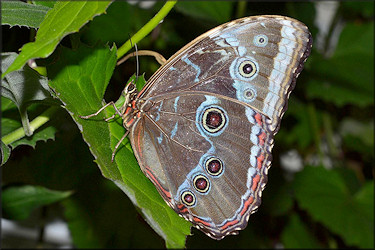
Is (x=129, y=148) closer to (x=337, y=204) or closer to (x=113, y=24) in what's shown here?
(x=113, y=24)

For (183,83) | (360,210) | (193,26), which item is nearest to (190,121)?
(183,83)

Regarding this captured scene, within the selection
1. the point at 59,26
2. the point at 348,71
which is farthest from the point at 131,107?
the point at 348,71

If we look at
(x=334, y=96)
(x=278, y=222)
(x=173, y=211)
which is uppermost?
(x=173, y=211)

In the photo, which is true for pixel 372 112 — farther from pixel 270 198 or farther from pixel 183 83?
pixel 183 83

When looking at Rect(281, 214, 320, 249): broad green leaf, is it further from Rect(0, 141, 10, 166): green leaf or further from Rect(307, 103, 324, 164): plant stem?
Rect(0, 141, 10, 166): green leaf

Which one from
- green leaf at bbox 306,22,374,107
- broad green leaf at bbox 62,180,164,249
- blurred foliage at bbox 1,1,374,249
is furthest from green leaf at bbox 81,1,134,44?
green leaf at bbox 306,22,374,107

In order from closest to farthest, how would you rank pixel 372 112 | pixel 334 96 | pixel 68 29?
pixel 68 29
pixel 334 96
pixel 372 112
